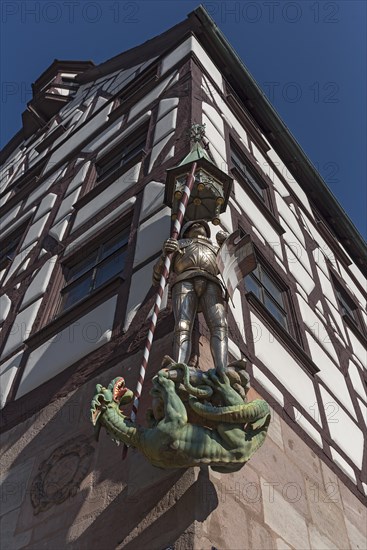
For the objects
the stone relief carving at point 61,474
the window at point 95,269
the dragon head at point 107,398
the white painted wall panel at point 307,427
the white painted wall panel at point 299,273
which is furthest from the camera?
the white painted wall panel at point 299,273

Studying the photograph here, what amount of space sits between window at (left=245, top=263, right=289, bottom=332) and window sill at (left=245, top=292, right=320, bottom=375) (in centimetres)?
47

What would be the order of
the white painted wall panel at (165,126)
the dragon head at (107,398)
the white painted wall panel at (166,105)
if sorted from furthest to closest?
the white painted wall panel at (166,105) < the white painted wall panel at (165,126) < the dragon head at (107,398)

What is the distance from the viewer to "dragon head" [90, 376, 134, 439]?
3.62m

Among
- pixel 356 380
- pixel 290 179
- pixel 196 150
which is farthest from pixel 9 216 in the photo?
pixel 356 380

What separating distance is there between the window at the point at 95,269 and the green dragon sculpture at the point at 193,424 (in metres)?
2.97

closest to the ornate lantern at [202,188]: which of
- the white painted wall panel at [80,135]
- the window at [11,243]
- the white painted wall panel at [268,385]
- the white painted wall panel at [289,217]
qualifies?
the white painted wall panel at [268,385]

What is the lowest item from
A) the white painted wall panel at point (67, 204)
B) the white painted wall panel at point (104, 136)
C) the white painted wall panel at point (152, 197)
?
the white painted wall panel at point (152, 197)

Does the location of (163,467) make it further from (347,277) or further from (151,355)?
(347,277)

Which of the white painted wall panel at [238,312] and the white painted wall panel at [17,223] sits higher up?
the white painted wall panel at [17,223]

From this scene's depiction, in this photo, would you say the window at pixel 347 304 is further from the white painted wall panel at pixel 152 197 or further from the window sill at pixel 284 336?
the white painted wall panel at pixel 152 197

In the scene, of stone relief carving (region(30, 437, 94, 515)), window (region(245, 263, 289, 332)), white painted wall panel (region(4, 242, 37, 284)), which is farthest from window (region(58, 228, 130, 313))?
stone relief carving (region(30, 437, 94, 515))

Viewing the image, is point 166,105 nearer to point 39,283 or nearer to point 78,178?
point 78,178

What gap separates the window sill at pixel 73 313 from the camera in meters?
5.85

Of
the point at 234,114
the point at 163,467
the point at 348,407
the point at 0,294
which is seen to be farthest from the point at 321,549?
the point at 234,114
